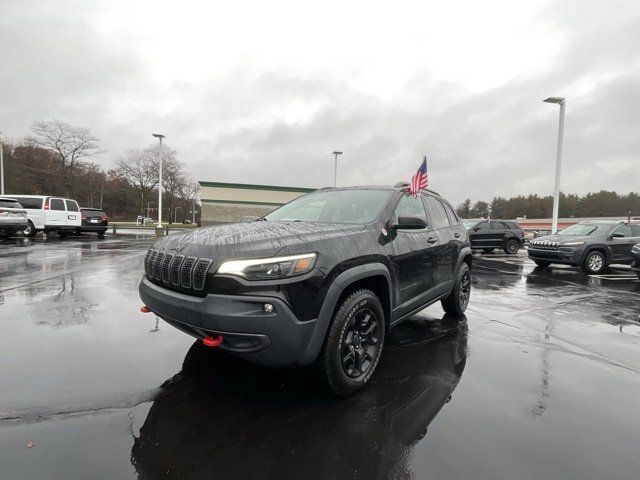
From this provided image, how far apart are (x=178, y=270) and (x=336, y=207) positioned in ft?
6.01

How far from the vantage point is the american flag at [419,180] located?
4461 mm

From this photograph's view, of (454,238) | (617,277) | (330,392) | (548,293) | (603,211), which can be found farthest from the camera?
(603,211)

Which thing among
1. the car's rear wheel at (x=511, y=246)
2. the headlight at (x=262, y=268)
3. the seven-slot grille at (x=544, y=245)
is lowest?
the car's rear wheel at (x=511, y=246)

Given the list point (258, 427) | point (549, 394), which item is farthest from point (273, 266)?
point (549, 394)

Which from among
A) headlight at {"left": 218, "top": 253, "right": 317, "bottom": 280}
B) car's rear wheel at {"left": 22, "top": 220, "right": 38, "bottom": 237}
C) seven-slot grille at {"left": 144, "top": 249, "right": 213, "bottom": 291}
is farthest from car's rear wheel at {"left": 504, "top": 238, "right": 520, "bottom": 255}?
car's rear wheel at {"left": 22, "top": 220, "right": 38, "bottom": 237}

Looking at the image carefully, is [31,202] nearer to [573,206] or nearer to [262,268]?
[262,268]

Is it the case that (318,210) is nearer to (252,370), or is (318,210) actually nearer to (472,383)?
(252,370)

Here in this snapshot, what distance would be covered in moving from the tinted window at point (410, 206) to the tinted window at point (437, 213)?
256 millimetres

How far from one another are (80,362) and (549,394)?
414 centimetres

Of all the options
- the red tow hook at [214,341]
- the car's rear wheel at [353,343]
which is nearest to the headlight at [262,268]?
the red tow hook at [214,341]

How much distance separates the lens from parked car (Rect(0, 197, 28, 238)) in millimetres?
15281

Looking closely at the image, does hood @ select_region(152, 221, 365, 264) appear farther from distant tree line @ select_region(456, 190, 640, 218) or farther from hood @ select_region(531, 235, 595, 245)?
distant tree line @ select_region(456, 190, 640, 218)

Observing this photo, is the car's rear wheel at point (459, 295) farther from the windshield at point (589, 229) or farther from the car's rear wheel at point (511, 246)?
the car's rear wheel at point (511, 246)

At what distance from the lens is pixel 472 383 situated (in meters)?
3.39
